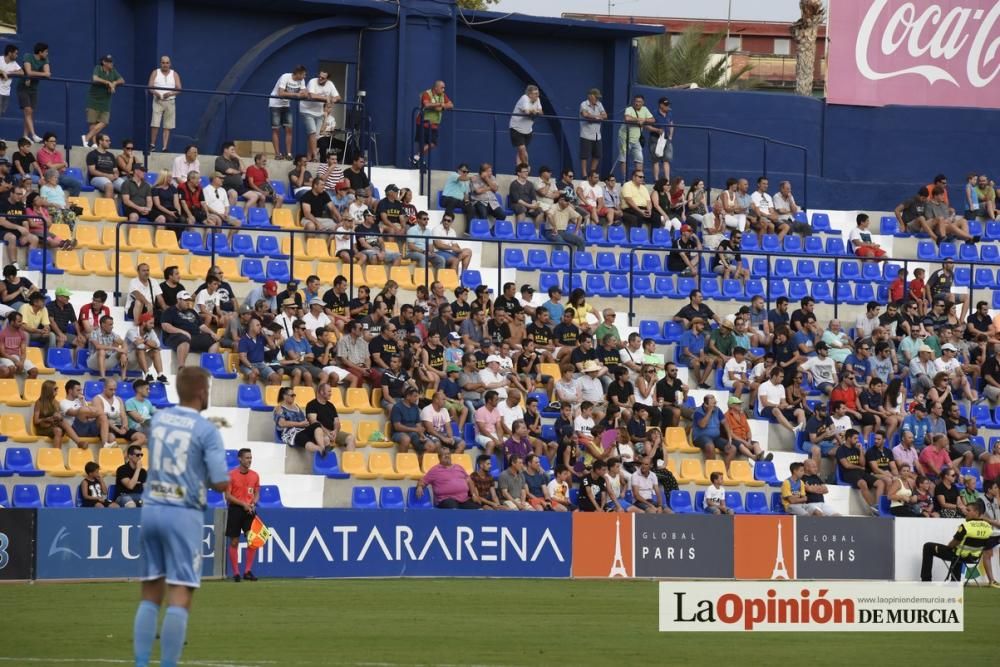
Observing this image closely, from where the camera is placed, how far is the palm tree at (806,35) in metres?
41.6

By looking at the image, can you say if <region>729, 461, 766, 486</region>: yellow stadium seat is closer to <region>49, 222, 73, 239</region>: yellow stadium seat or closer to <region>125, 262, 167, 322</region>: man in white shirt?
<region>125, 262, 167, 322</region>: man in white shirt

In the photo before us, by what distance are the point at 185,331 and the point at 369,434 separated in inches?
103

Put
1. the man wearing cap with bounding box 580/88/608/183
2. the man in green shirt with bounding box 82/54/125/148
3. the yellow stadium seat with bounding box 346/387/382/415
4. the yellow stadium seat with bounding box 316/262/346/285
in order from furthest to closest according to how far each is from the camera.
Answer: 1. the man wearing cap with bounding box 580/88/608/183
2. the man in green shirt with bounding box 82/54/125/148
3. the yellow stadium seat with bounding box 316/262/346/285
4. the yellow stadium seat with bounding box 346/387/382/415

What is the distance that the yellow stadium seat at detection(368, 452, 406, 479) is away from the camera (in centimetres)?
2169

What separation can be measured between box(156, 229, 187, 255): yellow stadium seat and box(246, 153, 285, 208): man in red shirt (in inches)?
72.0

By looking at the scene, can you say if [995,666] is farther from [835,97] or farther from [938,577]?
[835,97]

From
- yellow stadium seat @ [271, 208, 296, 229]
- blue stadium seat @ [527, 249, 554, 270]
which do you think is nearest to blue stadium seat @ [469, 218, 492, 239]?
blue stadium seat @ [527, 249, 554, 270]

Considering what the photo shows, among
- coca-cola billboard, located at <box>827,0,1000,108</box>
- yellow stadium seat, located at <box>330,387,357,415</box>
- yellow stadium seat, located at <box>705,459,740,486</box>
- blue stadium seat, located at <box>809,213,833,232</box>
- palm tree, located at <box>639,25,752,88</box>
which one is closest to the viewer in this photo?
yellow stadium seat, located at <box>330,387,357,415</box>

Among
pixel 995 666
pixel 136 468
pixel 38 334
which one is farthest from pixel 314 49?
pixel 995 666

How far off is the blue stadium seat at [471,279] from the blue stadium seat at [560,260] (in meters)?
1.14

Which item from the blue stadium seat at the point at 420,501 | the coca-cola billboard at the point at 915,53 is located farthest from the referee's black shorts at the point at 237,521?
the coca-cola billboard at the point at 915,53

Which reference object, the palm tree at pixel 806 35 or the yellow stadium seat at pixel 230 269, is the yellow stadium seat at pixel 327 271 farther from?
the palm tree at pixel 806 35

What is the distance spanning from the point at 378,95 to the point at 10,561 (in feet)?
45.9

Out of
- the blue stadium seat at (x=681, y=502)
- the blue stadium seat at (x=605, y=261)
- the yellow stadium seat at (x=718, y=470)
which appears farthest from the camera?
the blue stadium seat at (x=605, y=261)
